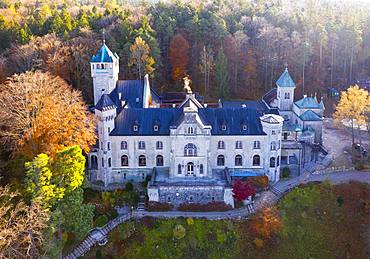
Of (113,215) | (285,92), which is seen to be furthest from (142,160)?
(285,92)

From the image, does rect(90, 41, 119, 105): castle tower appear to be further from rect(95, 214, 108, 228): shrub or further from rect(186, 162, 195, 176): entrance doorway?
rect(95, 214, 108, 228): shrub

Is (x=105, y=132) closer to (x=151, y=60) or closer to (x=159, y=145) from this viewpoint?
(x=159, y=145)

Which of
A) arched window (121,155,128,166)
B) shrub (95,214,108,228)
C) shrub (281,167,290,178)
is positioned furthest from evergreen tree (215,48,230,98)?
shrub (95,214,108,228)

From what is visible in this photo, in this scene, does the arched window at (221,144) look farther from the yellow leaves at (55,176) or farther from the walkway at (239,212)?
the yellow leaves at (55,176)

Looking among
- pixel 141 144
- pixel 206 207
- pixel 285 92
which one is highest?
pixel 285 92

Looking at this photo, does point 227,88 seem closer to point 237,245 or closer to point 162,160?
point 162,160
